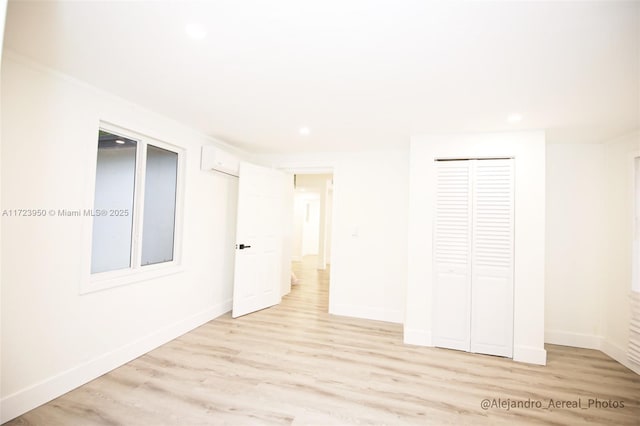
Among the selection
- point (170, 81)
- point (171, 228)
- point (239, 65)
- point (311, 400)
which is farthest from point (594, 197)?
point (171, 228)

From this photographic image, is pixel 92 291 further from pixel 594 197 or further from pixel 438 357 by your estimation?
pixel 594 197

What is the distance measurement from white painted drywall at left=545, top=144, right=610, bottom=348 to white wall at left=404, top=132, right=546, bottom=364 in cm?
76

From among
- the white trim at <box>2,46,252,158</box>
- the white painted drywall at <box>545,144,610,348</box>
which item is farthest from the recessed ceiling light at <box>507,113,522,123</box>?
the white trim at <box>2,46,252,158</box>

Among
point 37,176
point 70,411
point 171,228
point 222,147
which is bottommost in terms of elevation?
point 70,411

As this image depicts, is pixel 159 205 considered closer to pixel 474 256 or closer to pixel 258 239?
pixel 258 239

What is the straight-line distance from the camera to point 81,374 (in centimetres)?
236

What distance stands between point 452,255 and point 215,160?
9.94 ft

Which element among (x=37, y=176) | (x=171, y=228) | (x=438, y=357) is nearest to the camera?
(x=37, y=176)

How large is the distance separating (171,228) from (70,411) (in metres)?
1.83

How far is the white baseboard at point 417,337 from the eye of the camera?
3338mm

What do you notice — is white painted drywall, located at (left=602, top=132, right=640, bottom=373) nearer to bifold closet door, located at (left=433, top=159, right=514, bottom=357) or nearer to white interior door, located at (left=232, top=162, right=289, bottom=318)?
bifold closet door, located at (left=433, top=159, right=514, bottom=357)

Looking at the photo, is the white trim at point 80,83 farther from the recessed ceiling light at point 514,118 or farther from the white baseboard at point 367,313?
the recessed ceiling light at point 514,118

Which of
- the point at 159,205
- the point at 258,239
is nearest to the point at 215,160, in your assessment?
the point at 159,205

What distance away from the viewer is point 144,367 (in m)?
2.66
